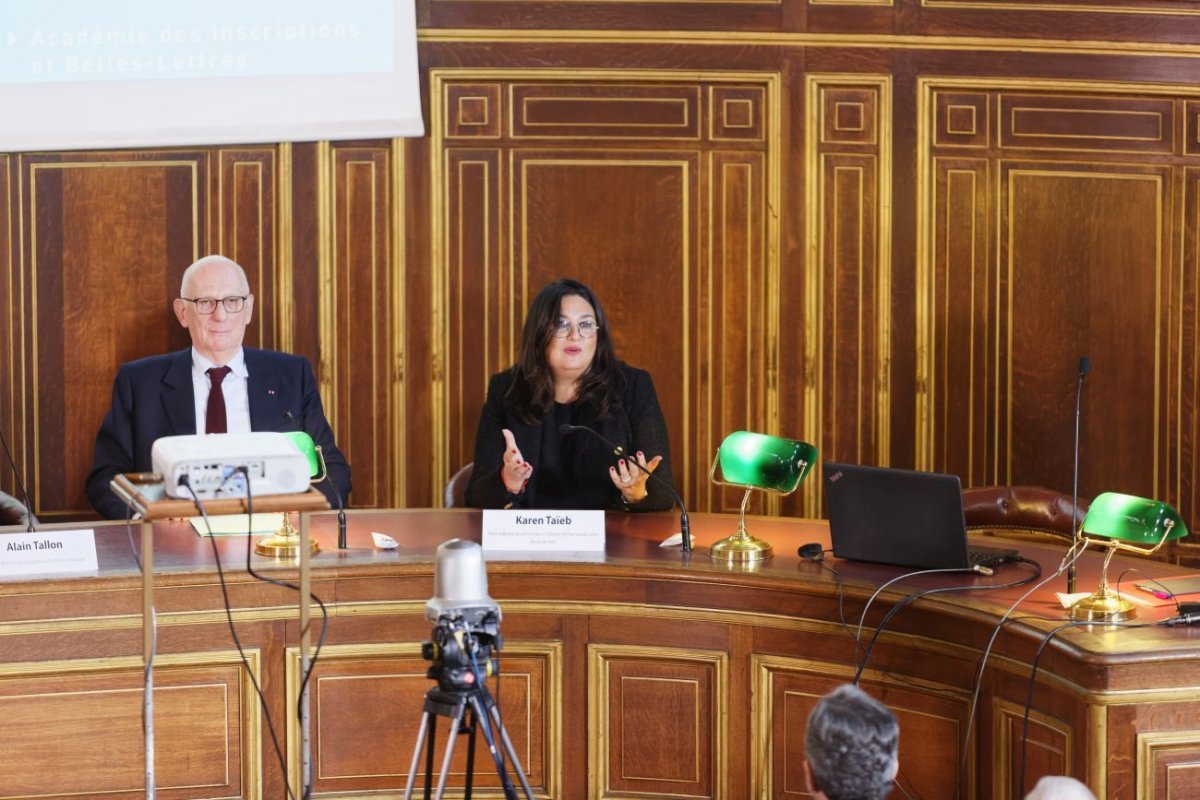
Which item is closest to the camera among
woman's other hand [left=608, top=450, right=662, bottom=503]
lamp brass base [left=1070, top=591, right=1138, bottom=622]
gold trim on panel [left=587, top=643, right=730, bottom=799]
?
lamp brass base [left=1070, top=591, right=1138, bottom=622]

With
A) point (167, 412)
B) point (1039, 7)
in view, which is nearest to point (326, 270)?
point (167, 412)

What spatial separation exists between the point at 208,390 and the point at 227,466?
2.07m

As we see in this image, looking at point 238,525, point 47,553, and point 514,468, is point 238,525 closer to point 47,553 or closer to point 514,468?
point 47,553

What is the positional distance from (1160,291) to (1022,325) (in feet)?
1.71

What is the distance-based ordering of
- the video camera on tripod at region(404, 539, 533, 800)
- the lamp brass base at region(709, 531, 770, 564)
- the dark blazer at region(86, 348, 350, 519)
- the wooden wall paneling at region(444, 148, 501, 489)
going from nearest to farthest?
the video camera on tripod at region(404, 539, 533, 800), the lamp brass base at region(709, 531, 770, 564), the dark blazer at region(86, 348, 350, 519), the wooden wall paneling at region(444, 148, 501, 489)

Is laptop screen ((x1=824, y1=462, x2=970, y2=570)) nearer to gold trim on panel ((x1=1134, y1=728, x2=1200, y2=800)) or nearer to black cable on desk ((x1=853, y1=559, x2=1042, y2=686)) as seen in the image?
black cable on desk ((x1=853, y1=559, x2=1042, y2=686))

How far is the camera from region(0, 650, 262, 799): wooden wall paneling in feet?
9.73

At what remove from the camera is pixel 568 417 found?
13.0 feet

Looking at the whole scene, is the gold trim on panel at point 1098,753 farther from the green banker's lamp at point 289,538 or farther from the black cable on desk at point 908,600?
the green banker's lamp at point 289,538

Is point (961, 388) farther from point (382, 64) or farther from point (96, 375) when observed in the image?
point (96, 375)

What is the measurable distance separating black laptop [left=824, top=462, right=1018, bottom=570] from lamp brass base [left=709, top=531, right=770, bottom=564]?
17 centimetres

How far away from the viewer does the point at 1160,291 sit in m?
5.22

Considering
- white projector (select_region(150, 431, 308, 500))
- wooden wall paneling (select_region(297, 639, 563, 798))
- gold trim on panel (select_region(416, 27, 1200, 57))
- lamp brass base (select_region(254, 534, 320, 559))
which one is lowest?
wooden wall paneling (select_region(297, 639, 563, 798))

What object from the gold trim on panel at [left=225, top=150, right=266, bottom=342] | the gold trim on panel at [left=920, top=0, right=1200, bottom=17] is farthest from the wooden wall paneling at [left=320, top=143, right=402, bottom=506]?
the gold trim on panel at [left=920, top=0, right=1200, bottom=17]
